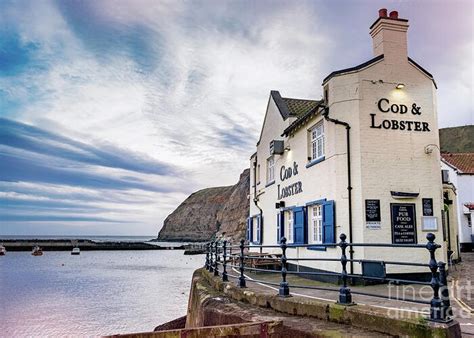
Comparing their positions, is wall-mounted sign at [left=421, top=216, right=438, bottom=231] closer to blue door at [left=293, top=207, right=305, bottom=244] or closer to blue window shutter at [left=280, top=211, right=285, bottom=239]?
blue door at [left=293, top=207, right=305, bottom=244]

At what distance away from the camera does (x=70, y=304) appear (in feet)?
82.8

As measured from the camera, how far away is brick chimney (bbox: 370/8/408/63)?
11.9m

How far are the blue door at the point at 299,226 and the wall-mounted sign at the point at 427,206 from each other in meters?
3.72

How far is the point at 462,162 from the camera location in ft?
105

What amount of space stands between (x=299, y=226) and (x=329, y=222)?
2.32 meters

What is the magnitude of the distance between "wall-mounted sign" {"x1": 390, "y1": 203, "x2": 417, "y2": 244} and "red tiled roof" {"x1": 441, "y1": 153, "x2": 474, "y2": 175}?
2200 cm

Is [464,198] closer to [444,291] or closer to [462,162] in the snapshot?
[462,162]

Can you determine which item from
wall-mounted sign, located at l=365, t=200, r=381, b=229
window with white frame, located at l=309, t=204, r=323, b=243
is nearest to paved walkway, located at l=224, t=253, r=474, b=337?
wall-mounted sign, located at l=365, t=200, r=381, b=229

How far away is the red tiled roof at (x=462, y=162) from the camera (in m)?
30.3

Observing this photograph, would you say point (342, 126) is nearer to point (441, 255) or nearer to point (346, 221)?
point (346, 221)

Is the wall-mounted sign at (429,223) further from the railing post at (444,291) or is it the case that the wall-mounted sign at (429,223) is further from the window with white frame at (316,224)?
the railing post at (444,291)

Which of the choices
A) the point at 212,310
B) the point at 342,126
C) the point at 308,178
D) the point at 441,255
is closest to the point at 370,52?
the point at 342,126

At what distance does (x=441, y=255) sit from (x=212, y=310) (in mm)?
7113

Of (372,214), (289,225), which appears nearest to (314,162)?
(372,214)
